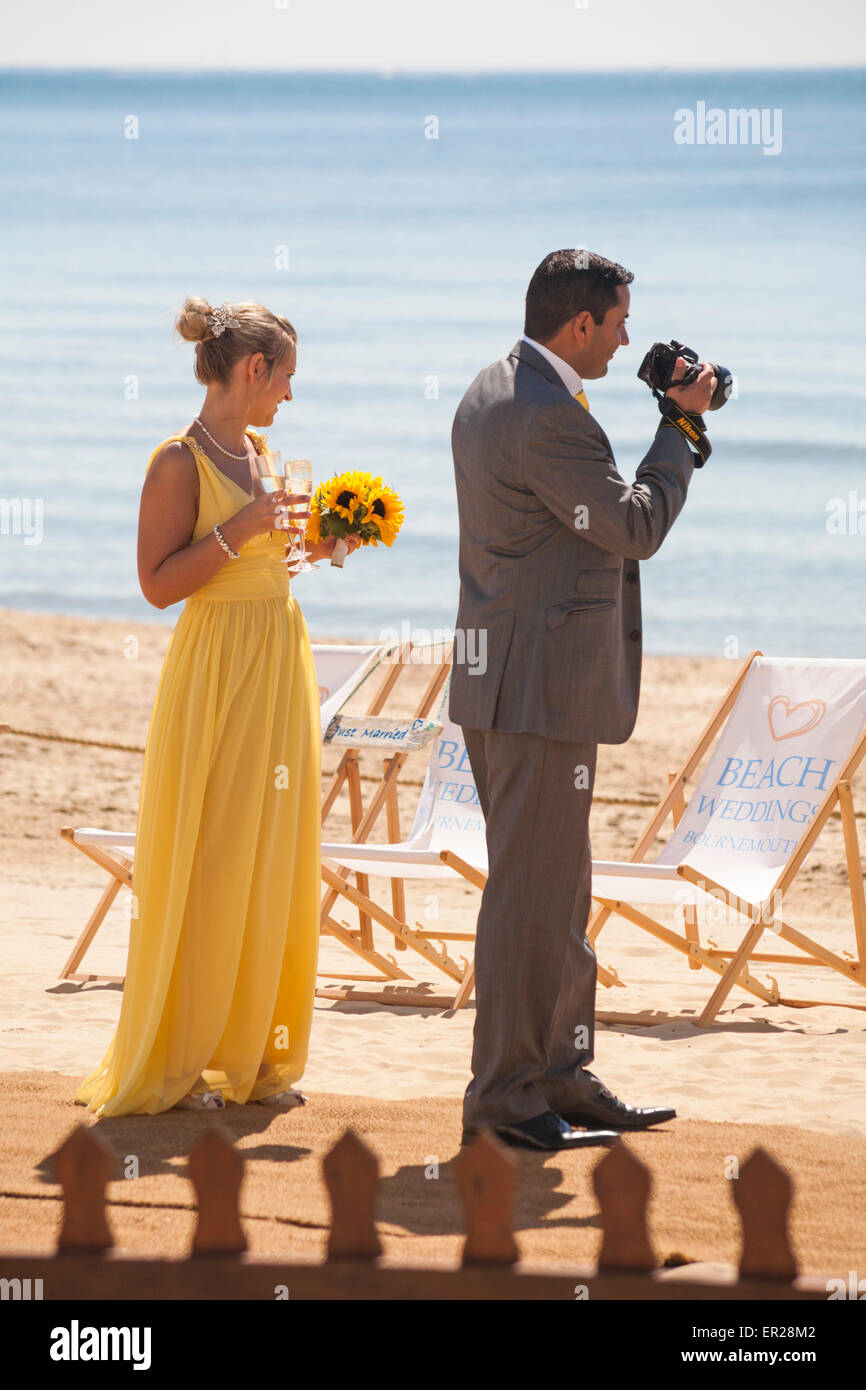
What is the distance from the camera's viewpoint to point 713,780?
580 cm

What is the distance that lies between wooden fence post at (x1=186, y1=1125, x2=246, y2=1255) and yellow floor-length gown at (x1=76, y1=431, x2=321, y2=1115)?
1.68m

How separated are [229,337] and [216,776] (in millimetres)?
1087

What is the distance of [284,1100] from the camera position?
3.92 metres

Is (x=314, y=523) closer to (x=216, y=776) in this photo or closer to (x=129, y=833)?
(x=216, y=776)

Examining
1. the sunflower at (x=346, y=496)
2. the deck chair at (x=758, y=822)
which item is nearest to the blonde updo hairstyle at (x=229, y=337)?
the sunflower at (x=346, y=496)

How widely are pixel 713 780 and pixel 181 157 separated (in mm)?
42454

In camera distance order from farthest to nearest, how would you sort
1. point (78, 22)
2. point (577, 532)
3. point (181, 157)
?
point (181, 157) < point (78, 22) < point (577, 532)

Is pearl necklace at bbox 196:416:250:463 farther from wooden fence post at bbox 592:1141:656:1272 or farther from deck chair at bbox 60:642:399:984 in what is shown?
wooden fence post at bbox 592:1141:656:1272

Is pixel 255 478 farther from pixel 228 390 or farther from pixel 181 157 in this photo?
pixel 181 157

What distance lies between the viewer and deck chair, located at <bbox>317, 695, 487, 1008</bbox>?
5.35 meters

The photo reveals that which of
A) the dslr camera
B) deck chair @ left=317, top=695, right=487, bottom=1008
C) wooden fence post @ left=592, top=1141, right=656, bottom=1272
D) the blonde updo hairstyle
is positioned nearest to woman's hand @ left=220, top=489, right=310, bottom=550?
A: the blonde updo hairstyle

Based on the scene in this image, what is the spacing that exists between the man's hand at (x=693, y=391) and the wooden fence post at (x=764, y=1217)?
1.94 m

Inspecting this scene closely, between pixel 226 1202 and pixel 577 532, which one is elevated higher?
pixel 577 532
